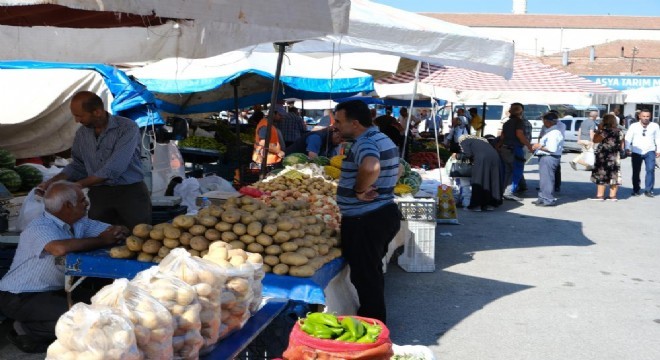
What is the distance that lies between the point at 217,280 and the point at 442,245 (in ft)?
23.0

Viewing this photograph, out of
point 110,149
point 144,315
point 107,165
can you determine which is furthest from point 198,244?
point 144,315

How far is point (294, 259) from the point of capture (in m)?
4.63

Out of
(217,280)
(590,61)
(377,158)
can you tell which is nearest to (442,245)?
(377,158)

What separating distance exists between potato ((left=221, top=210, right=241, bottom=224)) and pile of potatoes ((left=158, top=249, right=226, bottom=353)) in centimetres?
147

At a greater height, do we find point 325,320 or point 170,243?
point 170,243

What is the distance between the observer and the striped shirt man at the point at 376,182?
17.6ft

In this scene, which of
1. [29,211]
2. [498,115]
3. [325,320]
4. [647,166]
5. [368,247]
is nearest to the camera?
[325,320]

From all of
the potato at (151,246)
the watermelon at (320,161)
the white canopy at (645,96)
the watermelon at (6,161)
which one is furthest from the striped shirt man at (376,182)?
the white canopy at (645,96)

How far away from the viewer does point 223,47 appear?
4.75 metres

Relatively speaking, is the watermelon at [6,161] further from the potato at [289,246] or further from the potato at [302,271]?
the potato at [302,271]

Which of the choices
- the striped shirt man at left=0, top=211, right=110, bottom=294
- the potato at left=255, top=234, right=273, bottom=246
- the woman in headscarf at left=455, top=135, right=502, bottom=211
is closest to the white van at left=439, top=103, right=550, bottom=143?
the woman in headscarf at left=455, top=135, right=502, bottom=211

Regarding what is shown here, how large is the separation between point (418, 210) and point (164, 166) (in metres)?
4.77

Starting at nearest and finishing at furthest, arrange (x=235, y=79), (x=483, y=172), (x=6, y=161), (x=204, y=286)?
1. (x=204, y=286)
2. (x=6, y=161)
3. (x=235, y=79)
4. (x=483, y=172)

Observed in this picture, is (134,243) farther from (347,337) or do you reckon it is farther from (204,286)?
(347,337)
